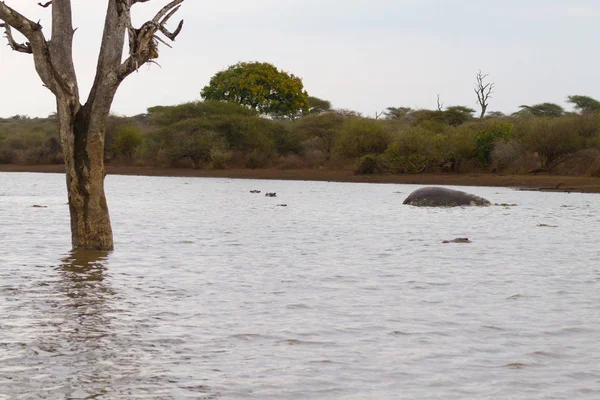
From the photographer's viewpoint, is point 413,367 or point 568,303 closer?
point 413,367

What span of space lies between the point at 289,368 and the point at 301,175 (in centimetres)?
4651

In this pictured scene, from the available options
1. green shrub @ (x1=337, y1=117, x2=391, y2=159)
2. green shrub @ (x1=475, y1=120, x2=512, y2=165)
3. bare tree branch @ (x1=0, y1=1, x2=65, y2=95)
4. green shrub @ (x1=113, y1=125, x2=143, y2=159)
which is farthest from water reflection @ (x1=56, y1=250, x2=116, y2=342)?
green shrub @ (x1=113, y1=125, x2=143, y2=159)

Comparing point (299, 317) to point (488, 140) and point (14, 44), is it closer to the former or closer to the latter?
point (14, 44)

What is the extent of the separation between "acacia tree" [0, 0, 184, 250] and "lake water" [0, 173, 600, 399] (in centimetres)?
104

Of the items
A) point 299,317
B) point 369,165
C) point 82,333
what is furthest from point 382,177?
point 82,333

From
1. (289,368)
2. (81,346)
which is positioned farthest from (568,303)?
(81,346)

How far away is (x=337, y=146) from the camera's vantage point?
5478 centimetres

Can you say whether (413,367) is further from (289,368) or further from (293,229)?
(293,229)

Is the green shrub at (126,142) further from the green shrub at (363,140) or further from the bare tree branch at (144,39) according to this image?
the bare tree branch at (144,39)

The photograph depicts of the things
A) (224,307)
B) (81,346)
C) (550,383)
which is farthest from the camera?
(224,307)

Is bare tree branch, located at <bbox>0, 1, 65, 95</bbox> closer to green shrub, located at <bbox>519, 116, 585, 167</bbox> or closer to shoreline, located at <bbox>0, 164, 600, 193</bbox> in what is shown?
shoreline, located at <bbox>0, 164, 600, 193</bbox>

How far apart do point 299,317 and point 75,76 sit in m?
5.95

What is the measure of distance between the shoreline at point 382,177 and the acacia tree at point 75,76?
1109 inches

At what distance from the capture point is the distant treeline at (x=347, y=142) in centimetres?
4612
